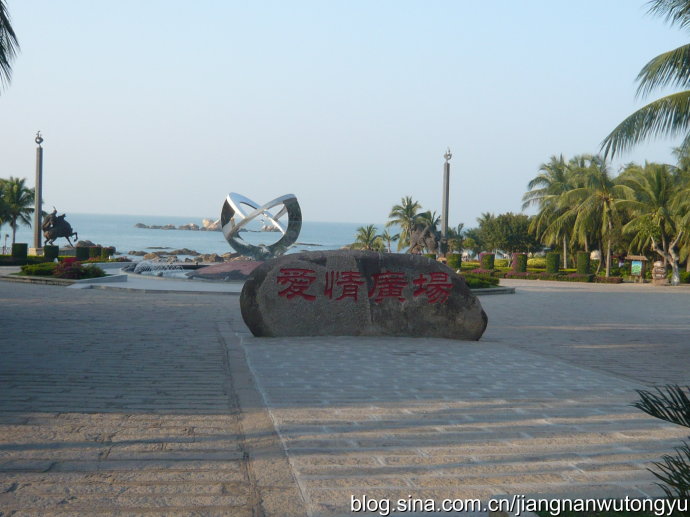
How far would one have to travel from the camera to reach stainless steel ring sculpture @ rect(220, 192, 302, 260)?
25.2 metres

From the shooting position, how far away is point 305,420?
6.02m

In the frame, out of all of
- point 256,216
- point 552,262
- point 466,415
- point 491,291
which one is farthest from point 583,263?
point 466,415

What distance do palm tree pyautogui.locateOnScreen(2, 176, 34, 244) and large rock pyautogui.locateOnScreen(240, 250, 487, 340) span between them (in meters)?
42.5

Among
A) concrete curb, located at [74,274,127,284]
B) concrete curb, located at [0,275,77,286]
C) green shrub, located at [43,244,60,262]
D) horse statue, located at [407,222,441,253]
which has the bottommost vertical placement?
concrete curb, located at [0,275,77,286]

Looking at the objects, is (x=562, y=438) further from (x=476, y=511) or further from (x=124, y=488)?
(x=124, y=488)

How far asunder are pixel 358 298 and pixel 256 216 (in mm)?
15002

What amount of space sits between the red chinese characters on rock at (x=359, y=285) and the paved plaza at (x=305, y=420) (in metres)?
0.71

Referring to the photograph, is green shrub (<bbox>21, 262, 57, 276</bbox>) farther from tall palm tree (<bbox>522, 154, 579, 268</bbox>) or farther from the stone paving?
tall palm tree (<bbox>522, 154, 579, 268</bbox>)

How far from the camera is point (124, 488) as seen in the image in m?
4.26

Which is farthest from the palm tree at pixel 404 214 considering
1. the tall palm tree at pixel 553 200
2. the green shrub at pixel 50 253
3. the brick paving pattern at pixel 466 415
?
the brick paving pattern at pixel 466 415

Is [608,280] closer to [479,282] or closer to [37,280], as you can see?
[479,282]

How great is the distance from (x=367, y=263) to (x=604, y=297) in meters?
15.2

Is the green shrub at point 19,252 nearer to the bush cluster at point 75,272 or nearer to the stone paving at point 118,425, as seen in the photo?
the bush cluster at point 75,272

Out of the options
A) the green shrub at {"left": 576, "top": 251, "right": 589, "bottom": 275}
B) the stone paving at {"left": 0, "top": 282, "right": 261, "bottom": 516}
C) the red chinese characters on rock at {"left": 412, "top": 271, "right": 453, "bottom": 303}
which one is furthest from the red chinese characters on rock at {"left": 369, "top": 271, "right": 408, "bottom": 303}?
the green shrub at {"left": 576, "top": 251, "right": 589, "bottom": 275}
